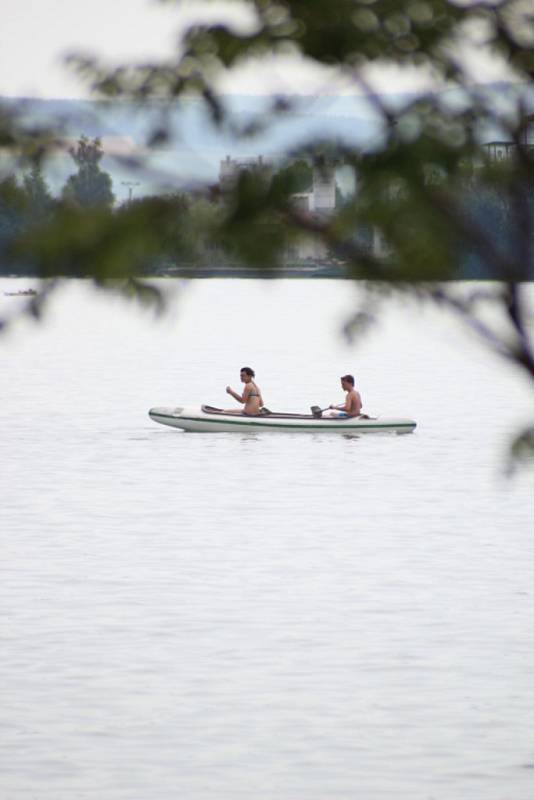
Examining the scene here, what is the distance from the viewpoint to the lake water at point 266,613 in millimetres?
15664

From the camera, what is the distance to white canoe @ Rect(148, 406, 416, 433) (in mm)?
43062

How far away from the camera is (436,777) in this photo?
612 inches

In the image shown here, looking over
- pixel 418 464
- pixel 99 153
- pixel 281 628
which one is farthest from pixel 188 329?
pixel 99 153

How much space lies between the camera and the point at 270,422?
144 ft

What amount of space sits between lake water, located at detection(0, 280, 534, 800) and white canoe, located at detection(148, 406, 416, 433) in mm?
611

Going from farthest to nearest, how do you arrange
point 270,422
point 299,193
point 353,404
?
point 270,422 < point 353,404 < point 299,193

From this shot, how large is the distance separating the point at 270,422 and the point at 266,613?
20884mm

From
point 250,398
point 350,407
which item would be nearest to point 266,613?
point 350,407

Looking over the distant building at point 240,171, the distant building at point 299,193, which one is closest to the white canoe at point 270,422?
the distant building at point 299,193

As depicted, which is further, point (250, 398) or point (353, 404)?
point (250, 398)

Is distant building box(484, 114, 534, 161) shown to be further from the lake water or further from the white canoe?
the white canoe

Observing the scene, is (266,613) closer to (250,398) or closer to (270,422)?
(250,398)

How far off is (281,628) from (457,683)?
11.5 ft

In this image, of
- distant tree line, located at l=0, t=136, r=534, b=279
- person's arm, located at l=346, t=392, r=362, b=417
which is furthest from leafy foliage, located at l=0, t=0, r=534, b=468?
person's arm, located at l=346, t=392, r=362, b=417
